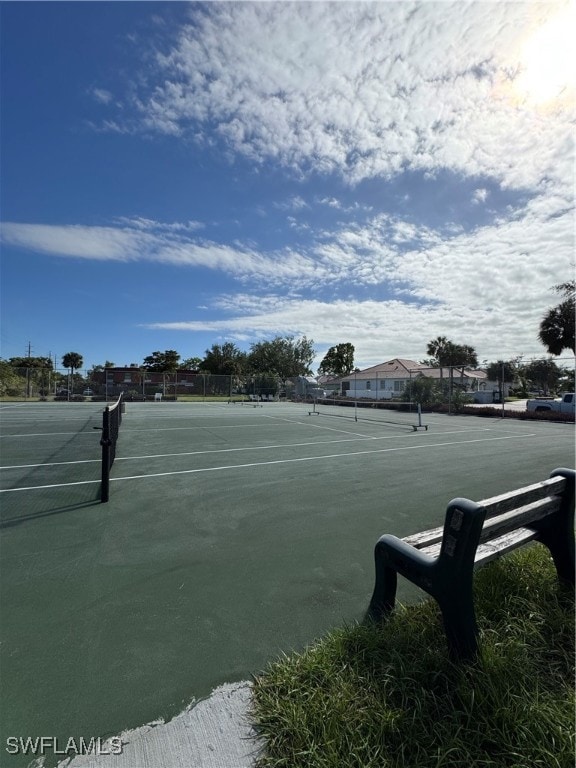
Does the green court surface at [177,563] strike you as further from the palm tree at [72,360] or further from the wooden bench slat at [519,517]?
the palm tree at [72,360]

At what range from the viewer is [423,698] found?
1.79m

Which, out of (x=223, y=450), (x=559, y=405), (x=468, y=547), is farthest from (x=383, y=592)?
(x=559, y=405)

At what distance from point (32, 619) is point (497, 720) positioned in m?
2.77

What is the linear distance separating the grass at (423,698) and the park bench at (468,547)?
190mm

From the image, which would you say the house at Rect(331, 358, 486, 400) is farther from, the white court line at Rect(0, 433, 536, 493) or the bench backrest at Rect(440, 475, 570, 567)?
the bench backrest at Rect(440, 475, 570, 567)

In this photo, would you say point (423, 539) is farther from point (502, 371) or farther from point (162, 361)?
point (162, 361)

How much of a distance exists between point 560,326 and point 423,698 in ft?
95.0

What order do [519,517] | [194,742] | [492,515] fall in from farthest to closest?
[519,517]
[492,515]
[194,742]

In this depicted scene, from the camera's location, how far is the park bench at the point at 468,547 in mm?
1880

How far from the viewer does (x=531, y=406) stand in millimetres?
21453

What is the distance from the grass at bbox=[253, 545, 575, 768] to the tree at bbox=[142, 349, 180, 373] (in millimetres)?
81437

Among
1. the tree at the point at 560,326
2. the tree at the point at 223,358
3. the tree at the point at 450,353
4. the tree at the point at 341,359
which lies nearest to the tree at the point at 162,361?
the tree at the point at 223,358

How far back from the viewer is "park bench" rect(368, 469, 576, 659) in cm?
188

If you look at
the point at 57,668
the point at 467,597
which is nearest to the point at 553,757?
the point at 467,597
